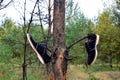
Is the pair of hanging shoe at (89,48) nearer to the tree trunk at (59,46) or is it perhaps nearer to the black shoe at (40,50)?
the black shoe at (40,50)

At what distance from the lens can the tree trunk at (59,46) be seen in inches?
108

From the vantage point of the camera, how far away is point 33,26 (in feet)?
17.7

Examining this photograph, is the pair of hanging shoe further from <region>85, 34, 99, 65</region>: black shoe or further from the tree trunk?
the tree trunk

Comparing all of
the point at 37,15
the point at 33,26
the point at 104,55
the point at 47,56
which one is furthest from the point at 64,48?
the point at 104,55

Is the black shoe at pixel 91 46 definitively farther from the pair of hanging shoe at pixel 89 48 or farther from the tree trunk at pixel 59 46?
the tree trunk at pixel 59 46

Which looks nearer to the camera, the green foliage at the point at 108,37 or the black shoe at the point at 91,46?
the black shoe at the point at 91,46

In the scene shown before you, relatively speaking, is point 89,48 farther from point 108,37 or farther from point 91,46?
point 108,37

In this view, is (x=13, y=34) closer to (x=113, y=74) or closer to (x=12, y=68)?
(x=12, y=68)

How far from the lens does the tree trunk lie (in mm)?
2740

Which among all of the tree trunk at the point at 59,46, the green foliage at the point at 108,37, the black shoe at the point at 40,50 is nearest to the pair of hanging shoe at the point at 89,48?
the black shoe at the point at 40,50

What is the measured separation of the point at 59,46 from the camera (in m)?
2.79

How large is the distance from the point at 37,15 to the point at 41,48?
223 cm

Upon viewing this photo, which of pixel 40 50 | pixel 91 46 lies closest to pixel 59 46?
pixel 40 50

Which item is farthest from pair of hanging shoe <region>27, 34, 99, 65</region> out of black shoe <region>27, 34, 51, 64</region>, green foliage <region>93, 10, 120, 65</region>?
green foliage <region>93, 10, 120, 65</region>
